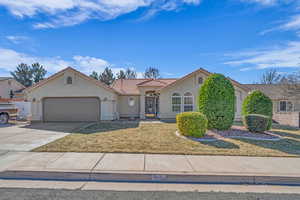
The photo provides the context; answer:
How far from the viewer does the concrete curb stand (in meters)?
3.84

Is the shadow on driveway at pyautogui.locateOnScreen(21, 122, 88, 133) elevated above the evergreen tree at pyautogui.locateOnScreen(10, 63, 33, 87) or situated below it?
below

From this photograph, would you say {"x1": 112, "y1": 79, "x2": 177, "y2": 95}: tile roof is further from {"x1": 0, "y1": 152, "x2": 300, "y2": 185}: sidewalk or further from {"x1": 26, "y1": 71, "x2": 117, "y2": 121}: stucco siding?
{"x1": 0, "y1": 152, "x2": 300, "y2": 185}: sidewalk

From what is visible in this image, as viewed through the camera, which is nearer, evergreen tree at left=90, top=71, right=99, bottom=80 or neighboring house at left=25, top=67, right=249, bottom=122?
neighboring house at left=25, top=67, right=249, bottom=122

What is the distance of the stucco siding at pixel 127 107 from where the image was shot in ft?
56.2

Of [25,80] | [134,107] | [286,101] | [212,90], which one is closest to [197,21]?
[212,90]

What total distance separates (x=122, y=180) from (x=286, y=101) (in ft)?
79.8

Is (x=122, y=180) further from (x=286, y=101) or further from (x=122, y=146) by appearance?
(x=286, y=101)

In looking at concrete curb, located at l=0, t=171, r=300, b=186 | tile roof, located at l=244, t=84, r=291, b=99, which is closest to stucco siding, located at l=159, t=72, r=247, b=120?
concrete curb, located at l=0, t=171, r=300, b=186

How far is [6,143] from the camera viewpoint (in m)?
6.81

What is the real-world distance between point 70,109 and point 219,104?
12.3 m

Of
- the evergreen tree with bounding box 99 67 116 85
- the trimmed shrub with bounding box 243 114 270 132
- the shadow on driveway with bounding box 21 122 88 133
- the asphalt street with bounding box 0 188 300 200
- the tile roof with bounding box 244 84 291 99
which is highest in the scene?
the evergreen tree with bounding box 99 67 116 85

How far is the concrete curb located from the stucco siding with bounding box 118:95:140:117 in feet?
43.2

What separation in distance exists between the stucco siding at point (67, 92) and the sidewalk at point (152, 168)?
900cm

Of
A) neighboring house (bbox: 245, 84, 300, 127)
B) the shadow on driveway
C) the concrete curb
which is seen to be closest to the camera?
the concrete curb
